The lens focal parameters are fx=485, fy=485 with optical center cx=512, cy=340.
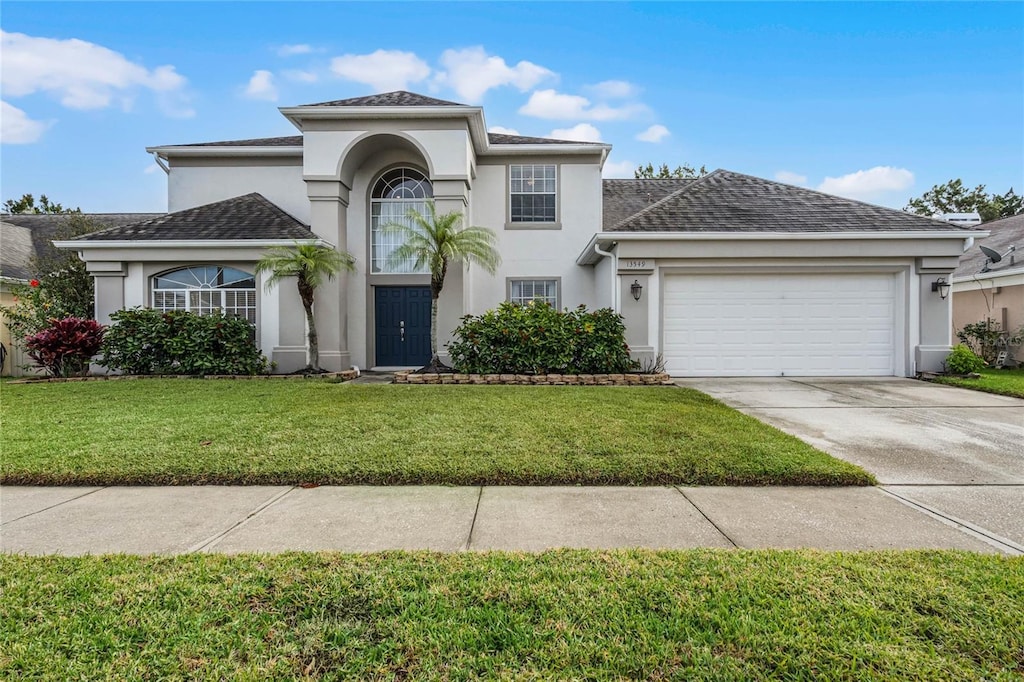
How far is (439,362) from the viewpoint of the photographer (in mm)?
10797

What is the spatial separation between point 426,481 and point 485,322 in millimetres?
6276

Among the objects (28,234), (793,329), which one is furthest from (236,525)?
(28,234)

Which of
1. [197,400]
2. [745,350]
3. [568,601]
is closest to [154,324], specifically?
[197,400]

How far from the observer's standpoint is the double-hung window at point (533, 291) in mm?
12750

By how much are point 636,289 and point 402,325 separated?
19.5 feet

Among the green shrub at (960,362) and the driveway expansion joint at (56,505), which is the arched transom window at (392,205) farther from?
the green shrub at (960,362)

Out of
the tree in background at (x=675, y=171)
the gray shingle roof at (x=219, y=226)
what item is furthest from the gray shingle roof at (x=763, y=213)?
the tree in background at (x=675, y=171)

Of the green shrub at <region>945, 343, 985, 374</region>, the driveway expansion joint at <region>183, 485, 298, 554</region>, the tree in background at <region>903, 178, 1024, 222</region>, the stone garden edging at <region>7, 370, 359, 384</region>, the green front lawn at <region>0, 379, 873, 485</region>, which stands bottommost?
the driveway expansion joint at <region>183, 485, 298, 554</region>

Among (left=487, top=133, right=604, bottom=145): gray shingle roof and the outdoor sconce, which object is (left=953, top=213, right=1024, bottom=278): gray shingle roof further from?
(left=487, top=133, right=604, bottom=145): gray shingle roof

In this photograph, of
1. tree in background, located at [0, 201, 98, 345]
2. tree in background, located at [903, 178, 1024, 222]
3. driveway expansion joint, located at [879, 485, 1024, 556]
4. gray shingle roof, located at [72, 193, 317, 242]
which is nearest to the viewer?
driveway expansion joint, located at [879, 485, 1024, 556]

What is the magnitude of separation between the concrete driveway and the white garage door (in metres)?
0.66

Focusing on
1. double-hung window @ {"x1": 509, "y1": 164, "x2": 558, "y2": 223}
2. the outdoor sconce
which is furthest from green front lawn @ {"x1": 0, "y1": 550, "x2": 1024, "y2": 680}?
double-hung window @ {"x1": 509, "y1": 164, "x2": 558, "y2": 223}

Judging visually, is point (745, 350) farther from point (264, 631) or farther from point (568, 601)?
point (264, 631)

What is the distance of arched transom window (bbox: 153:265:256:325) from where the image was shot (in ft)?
37.4
